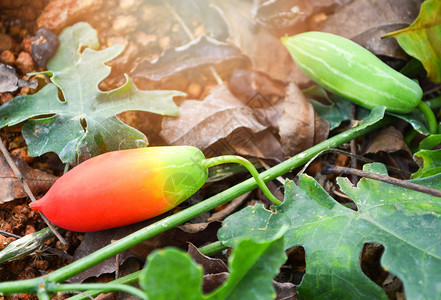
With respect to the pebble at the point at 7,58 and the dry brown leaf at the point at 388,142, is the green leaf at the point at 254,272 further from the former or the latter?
the pebble at the point at 7,58

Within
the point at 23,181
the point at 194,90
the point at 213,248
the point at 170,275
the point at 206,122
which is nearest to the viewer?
the point at 170,275

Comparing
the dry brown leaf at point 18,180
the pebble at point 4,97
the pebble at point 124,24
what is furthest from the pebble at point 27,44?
the dry brown leaf at point 18,180

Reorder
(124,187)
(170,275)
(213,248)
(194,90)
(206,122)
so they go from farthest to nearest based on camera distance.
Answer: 1. (194,90)
2. (206,122)
3. (213,248)
4. (124,187)
5. (170,275)

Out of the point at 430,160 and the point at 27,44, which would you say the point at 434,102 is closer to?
the point at 430,160

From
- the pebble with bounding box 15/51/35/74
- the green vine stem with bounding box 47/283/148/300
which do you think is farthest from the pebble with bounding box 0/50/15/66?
the green vine stem with bounding box 47/283/148/300

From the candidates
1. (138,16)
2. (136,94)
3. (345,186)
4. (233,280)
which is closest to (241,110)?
(136,94)

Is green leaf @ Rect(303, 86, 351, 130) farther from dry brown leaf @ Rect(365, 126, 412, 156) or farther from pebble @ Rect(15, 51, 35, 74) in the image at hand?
pebble @ Rect(15, 51, 35, 74)

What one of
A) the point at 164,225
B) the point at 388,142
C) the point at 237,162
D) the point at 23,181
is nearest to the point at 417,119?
the point at 388,142

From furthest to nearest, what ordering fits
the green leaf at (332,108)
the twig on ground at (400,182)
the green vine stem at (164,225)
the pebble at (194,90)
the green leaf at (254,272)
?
the pebble at (194,90) → the green leaf at (332,108) → the twig on ground at (400,182) → the green vine stem at (164,225) → the green leaf at (254,272)
